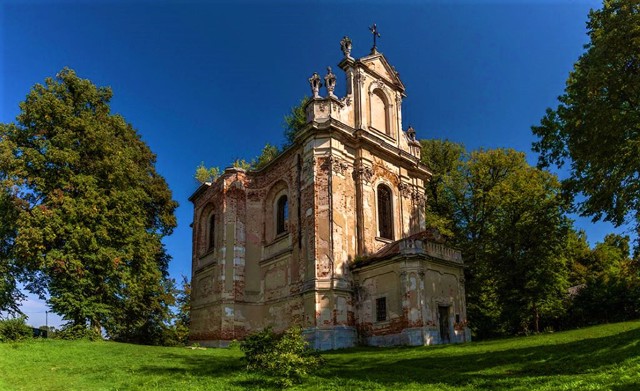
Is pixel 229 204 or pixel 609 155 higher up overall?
pixel 229 204

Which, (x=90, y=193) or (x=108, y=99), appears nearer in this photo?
(x=90, y=193)

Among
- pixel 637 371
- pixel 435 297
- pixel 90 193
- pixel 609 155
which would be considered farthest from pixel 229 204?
pixel 637 371

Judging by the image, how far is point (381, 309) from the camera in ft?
72.1

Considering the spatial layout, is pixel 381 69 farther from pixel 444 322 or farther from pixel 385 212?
pixel 444 322

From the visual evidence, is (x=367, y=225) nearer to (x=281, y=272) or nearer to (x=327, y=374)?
(x=281, y=272)

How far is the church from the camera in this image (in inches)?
851

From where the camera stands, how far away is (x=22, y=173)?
22.7 meters

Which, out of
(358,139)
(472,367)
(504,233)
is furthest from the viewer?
(504,233)

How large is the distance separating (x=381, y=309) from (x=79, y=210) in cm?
1475

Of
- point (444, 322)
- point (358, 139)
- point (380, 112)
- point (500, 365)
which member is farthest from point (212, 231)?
point (500, 365)

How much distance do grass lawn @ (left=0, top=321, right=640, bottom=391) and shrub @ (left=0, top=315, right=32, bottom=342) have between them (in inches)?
134

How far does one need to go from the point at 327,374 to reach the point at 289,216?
45.5ft

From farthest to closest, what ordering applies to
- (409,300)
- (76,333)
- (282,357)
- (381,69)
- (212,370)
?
(381,69)
(76,333)
(409,300)
(212,370)
(282,357)

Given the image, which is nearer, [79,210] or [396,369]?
[396,369]
